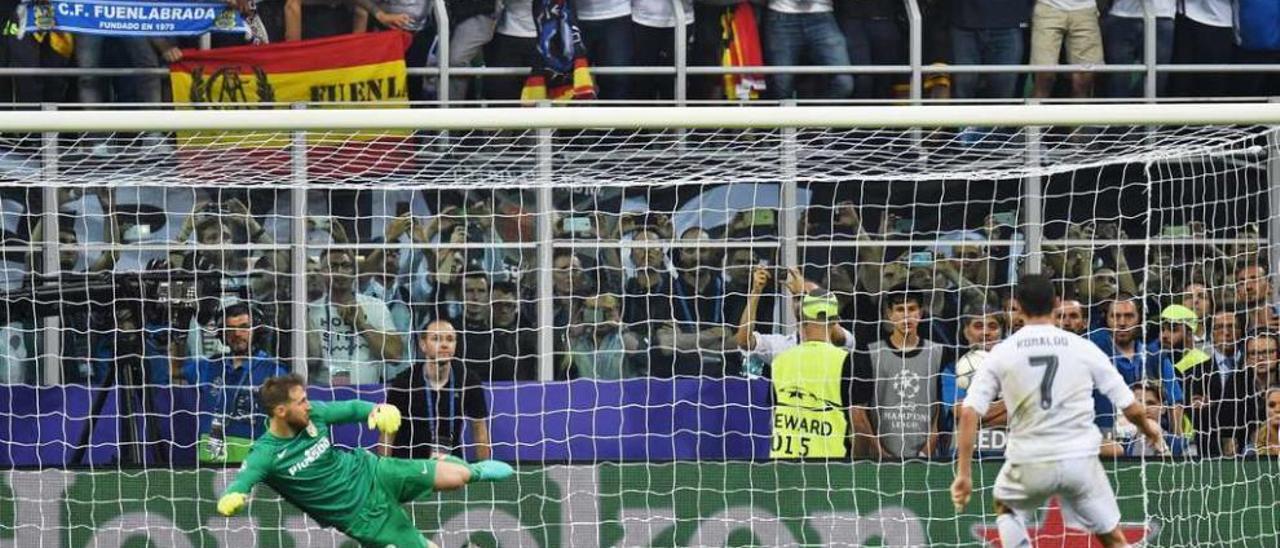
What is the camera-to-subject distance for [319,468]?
420 inches

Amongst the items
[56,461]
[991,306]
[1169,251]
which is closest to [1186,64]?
[1169,251]

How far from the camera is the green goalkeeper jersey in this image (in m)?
10.5

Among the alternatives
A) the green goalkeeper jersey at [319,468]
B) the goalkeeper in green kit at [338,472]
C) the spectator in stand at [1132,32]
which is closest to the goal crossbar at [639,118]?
the goalkeeper in green kit at [338,472]

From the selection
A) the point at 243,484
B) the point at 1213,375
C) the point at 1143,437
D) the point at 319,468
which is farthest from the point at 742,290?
the point at 243,484

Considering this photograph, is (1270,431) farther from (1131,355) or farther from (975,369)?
(975,369)

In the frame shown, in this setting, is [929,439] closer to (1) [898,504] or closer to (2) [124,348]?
(1) [898,504]

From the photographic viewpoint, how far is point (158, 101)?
13.1m

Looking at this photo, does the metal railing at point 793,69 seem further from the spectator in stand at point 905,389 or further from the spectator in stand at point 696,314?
the spectator in stand at point 905,389

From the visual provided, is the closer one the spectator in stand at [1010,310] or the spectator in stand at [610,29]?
the spectator in stand at [1010,310]

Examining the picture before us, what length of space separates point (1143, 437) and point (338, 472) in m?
4.50

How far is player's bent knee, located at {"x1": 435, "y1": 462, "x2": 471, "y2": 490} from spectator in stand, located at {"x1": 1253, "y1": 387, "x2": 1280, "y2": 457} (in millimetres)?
4488

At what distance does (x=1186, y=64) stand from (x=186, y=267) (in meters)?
6.29

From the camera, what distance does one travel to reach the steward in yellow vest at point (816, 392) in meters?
12.0

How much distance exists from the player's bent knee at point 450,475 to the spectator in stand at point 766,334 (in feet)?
6.71
